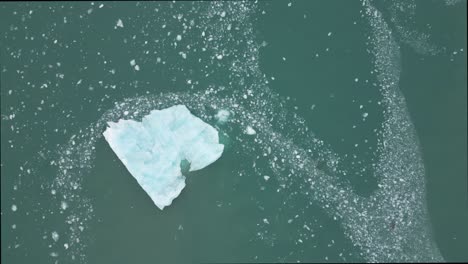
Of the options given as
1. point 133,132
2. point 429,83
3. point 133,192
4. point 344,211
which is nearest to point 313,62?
point 429,83

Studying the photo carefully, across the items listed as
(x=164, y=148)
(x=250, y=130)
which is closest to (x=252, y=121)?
(x=250, y=130)

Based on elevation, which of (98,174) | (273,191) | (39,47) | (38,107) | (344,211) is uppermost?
(39,47)

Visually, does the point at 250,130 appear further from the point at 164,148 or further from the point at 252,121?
the point at 164,148

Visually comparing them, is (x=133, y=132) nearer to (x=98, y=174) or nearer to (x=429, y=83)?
(x=98, y=174)

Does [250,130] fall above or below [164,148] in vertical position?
below

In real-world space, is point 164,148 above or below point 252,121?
above

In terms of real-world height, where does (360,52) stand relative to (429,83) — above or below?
above
